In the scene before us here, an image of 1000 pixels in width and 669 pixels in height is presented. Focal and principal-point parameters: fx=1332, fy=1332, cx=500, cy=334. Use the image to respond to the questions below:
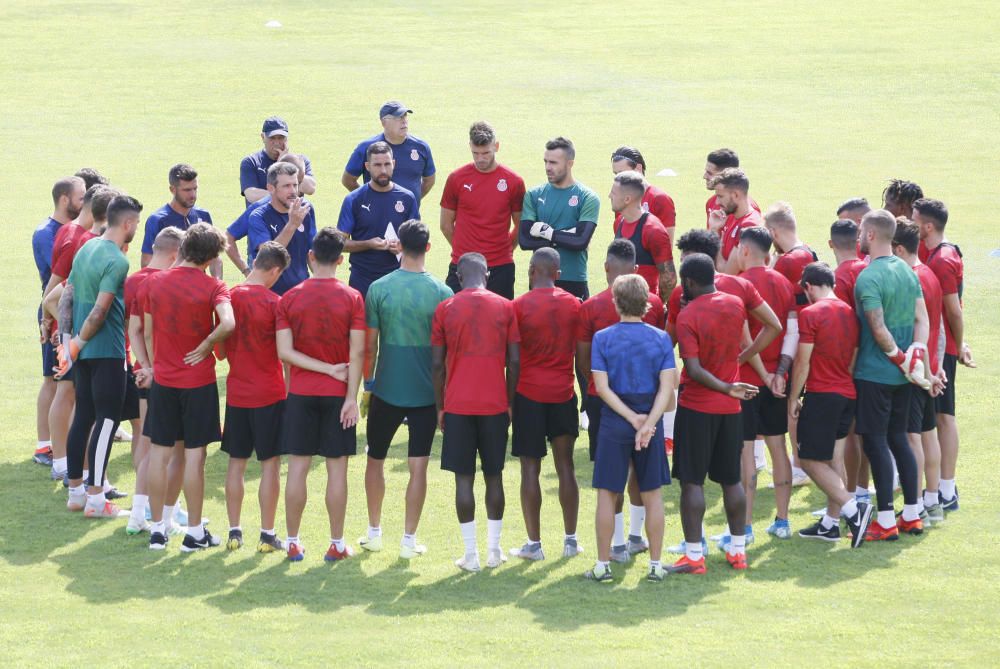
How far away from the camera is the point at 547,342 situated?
9.59 metres

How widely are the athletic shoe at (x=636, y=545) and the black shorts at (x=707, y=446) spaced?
2.28 feet

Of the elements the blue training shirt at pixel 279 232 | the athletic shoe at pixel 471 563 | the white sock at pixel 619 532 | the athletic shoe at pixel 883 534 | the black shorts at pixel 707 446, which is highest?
the blue training shirt at pixel 279 232

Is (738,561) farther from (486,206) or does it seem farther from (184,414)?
(486,206)

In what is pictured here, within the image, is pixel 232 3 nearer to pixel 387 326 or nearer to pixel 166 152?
pixel 166 152

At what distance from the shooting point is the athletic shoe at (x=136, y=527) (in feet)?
33.5

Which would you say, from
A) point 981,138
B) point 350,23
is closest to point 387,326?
point 981,138

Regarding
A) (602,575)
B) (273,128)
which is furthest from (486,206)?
(602,575)

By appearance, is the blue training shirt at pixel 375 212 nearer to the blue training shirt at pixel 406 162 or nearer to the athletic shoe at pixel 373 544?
the blue training shirt at pixel 406 162

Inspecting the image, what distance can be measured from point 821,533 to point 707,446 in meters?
1.43

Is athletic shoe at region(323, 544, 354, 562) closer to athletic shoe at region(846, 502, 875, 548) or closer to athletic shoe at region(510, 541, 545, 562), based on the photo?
athletic shoe at region(510, 541, 545, 562)

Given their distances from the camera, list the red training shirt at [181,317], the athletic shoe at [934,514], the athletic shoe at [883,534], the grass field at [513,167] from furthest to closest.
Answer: the athletic shoe at [934,514]
the athletic shoe at [883,534]
the red training shirt at [181,317]
the grass field at [513,167]

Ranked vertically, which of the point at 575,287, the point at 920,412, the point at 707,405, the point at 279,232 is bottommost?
the point at 920,412

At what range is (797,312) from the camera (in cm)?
1016

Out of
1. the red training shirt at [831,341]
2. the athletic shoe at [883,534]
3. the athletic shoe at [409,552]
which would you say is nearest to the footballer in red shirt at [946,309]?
the athletic shoe at [883,534]
